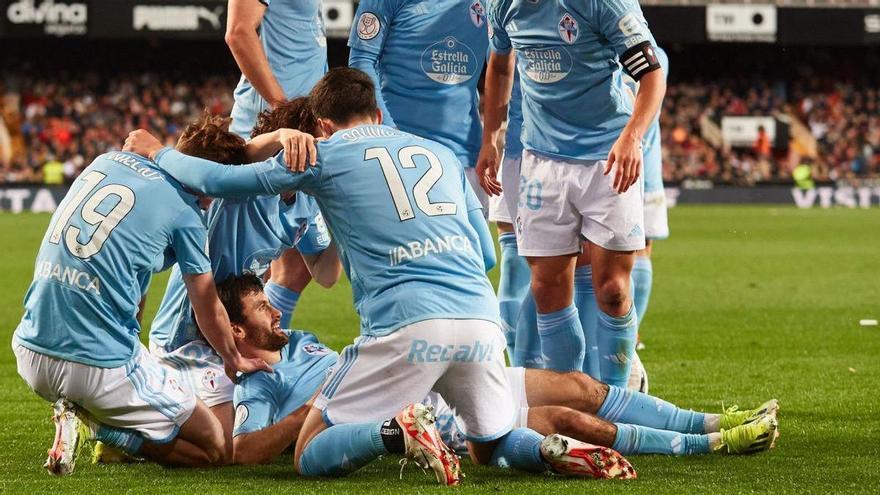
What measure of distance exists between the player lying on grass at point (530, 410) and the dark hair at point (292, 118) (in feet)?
1.92

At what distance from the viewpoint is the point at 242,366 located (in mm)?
4523

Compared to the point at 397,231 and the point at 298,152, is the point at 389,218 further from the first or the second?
the point at 298,152

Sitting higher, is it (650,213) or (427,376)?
(650,213)

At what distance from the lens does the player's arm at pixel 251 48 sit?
18.6 feet

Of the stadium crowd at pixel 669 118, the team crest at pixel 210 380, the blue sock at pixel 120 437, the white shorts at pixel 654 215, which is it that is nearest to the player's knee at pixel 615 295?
the white shorts at pixel 654 215

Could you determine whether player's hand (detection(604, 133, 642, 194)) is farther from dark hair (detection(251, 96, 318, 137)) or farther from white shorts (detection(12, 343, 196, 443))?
white shorts (detection(12, 343, 196, 443))

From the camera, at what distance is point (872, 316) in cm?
945

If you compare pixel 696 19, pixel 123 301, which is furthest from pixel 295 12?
pixel 696 19

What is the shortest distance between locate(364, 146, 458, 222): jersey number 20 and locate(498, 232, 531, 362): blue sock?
6.58 ft

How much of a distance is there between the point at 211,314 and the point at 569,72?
181 cm

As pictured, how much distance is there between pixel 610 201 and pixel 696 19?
81.7 feet

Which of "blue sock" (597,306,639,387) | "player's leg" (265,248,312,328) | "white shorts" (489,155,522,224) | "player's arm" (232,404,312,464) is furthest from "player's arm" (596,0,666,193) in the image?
"player's leg" (265,248,312,328)

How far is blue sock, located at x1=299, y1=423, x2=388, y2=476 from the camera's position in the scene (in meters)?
3.95

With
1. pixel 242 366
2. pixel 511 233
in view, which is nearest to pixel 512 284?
pixel 511 233
